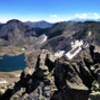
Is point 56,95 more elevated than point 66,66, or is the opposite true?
point 66,66

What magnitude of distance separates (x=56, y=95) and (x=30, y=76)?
12.2 m

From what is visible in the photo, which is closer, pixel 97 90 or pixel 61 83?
pixel 97 90

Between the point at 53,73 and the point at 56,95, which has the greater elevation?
the point at 53,73

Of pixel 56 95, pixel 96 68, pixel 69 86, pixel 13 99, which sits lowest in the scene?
pixel 13 99

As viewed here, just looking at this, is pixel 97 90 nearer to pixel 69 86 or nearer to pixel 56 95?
pixel 69 86

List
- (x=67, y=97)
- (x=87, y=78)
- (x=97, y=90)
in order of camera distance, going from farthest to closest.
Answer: (x=87, y=78), (x=67, y=97), (x=97, y=90)

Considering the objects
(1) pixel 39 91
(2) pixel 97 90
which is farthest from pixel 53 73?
(2) pixel 97 90

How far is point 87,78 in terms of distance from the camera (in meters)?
36.5

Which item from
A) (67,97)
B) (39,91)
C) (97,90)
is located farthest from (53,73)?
(97,90)

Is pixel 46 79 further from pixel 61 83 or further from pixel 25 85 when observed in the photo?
pixel 25 85

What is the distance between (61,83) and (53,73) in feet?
15.5

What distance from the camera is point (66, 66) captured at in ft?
127

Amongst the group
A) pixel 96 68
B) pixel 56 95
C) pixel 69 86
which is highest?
pixel 96 68

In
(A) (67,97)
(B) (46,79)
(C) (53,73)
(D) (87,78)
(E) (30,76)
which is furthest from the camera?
(E) (30,76)
